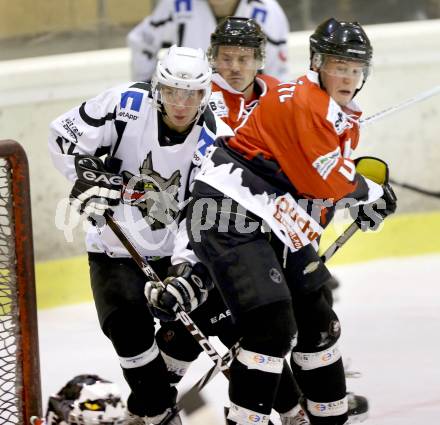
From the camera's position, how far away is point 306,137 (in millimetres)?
2902

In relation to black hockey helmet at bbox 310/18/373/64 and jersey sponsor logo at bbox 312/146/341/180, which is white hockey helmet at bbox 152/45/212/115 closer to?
black hockey helmet at bbox 310/18/373/64

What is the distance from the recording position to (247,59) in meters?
3.79

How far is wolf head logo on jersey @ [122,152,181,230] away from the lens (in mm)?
3260

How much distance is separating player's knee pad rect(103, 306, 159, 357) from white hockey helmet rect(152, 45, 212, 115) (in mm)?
560

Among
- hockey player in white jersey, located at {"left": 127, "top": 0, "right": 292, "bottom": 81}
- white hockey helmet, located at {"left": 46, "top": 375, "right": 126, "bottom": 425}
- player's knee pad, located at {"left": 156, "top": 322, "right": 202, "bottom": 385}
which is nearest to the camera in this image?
white hockey helmet, located at {"left": 46, "top": 375, "right": 126, "bottom": 425}

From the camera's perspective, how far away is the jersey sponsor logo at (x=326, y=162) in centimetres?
292

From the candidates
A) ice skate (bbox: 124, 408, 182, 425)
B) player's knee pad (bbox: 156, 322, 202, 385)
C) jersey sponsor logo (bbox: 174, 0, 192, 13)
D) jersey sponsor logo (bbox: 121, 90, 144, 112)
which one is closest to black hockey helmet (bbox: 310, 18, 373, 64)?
jersey sponsor logo (bbox: 121, 90, 144, 112)

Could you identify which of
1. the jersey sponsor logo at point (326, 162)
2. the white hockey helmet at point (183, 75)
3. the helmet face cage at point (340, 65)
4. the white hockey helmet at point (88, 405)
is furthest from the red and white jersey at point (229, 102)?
the white hockey helmet at point (88, 405)

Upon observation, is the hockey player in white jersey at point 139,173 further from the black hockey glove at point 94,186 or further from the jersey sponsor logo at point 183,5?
the jersey sponsor logo at point 183,5

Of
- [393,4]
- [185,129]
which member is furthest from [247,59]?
[393,4]

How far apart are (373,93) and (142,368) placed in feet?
7.70

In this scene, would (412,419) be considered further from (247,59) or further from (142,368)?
(247,59)

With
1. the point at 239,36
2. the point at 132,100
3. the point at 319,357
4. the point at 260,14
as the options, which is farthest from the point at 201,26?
the point at 319,357

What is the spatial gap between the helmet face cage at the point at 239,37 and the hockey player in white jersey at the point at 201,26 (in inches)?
21.3
